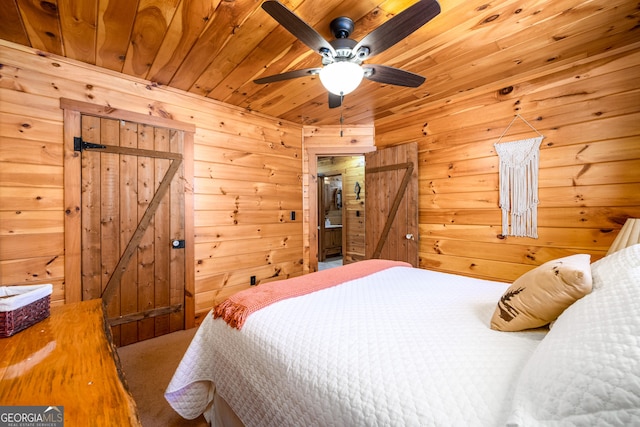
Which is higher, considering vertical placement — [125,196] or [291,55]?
[291,55]

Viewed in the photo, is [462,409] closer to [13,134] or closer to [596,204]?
[596,204]

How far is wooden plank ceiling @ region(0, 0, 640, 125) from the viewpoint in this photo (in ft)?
5.17

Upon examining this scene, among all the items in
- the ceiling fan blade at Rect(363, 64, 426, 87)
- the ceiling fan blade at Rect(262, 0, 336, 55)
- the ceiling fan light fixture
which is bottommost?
the ceiling fan light fixture

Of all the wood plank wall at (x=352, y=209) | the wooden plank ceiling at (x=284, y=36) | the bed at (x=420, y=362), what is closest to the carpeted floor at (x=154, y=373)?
the bed at (x=420, y=362)

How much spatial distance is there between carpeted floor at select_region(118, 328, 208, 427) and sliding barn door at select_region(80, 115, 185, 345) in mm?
142

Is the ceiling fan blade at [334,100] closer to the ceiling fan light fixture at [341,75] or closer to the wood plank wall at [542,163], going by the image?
the ceiling fan light fixture at [341,75]

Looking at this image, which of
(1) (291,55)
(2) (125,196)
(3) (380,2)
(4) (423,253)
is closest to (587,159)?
(4) (423,253)

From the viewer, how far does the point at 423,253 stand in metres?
3.09

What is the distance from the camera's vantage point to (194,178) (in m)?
2.75

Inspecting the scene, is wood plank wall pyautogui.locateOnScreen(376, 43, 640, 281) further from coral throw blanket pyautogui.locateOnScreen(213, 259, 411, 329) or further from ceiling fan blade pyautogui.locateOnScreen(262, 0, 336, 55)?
ceiling fan blade pyautogui.locateOnScreen(262, 0, 336, 55)

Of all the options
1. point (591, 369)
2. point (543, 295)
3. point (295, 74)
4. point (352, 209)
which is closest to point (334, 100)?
point (295, 74)

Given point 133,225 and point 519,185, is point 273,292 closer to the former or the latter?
point 133,225

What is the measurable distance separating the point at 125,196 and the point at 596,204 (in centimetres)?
385

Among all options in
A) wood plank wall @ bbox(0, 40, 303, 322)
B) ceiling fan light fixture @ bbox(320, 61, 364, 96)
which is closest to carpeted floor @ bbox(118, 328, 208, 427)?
wood plank wall @ bbox(0, 40, 303, 322)
